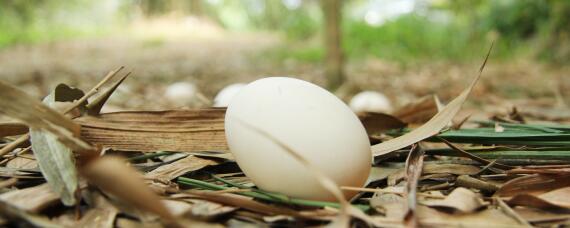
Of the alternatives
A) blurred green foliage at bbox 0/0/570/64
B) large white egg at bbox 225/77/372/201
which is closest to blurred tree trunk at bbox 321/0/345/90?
large white egg at bbox 225/77/372/201

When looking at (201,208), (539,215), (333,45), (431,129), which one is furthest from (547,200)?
(333,45)

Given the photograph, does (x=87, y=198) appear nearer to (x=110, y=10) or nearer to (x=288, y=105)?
(x=288, y=105)

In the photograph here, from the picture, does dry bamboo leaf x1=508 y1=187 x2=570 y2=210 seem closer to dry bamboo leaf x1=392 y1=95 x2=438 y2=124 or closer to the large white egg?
the large white egg

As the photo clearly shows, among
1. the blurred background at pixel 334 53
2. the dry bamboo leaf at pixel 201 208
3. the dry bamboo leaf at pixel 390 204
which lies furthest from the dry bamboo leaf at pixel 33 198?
the blurred background at pixel 334 53

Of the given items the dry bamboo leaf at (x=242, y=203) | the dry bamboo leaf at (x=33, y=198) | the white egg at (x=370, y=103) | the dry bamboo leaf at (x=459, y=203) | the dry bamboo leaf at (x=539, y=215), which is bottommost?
the dry bamboo leaf at (x=33, y=198)

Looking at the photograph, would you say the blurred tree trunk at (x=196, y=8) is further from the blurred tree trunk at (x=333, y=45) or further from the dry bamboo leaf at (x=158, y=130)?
the dry bamboo leaf at (x=158, y=130)
